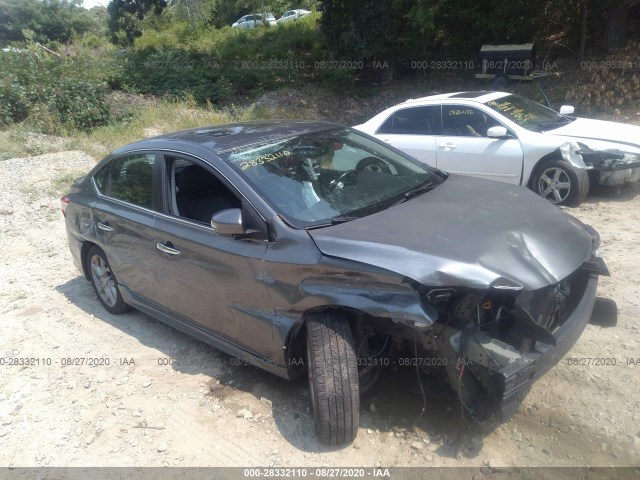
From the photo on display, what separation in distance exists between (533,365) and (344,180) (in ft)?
5.83

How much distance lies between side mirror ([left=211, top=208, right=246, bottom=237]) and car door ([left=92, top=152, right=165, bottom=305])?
100cm

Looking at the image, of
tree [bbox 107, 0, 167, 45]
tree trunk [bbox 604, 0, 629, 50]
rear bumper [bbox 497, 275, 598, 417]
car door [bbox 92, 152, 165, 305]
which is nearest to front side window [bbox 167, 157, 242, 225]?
car door [bbox 92, 152, 165, 305]

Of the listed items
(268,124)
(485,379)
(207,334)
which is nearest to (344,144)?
(268,124)

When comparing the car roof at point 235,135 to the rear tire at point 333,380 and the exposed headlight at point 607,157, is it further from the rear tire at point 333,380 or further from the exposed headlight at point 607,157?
the exposed headlight at point 607,157

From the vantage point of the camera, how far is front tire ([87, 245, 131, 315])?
16.8 feet

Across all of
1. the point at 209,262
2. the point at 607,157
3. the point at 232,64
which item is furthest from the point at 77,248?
the point at 232,64

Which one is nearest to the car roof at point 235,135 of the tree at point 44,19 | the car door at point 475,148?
the car door at point 475,148

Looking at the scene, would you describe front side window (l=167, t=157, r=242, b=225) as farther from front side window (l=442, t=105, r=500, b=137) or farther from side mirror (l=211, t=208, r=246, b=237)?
front side window (l=442, t=105, r=500, b=137)

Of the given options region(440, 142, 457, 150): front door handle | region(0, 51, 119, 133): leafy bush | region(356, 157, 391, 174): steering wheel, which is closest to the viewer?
region(356, 157, 391, 174): steering wheel

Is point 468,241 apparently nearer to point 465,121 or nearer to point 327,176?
point 327,176

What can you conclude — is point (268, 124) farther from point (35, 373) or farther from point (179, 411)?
point (35, 373)

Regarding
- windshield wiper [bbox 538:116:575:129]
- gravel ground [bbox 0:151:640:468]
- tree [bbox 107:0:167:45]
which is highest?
tree [bbox 107:0:167:45]

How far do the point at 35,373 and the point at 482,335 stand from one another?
354 centimetres

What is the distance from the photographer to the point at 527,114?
764 cm
